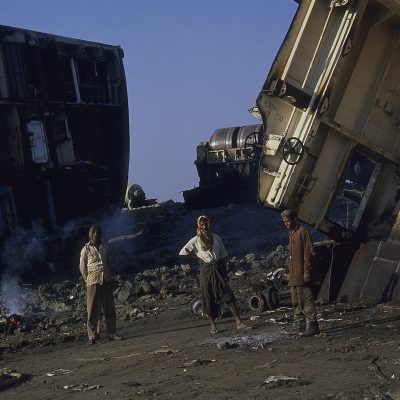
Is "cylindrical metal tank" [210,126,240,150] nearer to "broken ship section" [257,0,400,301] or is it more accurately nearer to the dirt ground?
"broken ship section" [257,0,400,301]

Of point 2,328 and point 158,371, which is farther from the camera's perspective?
point 2,328

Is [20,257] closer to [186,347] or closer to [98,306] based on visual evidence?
[98,306]

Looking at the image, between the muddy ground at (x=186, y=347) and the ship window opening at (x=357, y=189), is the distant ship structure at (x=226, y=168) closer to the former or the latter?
the muddy ground at (x=186, y=347)

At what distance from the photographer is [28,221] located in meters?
18.5

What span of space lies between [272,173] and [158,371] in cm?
367

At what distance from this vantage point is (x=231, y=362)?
23.6ft

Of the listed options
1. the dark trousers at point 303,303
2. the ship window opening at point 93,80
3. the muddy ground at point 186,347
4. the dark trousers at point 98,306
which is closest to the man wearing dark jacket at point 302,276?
the dark trousers at point 303,303

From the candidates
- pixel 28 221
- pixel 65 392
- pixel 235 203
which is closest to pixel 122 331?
pixel 65 392

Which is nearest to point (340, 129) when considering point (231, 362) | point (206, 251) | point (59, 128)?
point (206, 251)

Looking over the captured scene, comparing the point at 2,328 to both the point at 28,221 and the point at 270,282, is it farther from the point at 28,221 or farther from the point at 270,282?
the point at 28,221

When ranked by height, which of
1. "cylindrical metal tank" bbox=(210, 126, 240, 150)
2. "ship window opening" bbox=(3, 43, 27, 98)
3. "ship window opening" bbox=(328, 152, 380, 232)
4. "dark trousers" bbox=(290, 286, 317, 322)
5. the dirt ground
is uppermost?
"ship window opening" bbox=(3, 43, 27, 98)

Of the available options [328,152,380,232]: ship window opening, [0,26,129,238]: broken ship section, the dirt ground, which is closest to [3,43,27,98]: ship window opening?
[0,26,129,238]: broken ship section

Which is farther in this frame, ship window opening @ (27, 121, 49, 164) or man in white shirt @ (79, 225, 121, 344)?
ship window opening @ (27, 121, 49, 164)

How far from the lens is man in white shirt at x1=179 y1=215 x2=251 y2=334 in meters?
9.03
